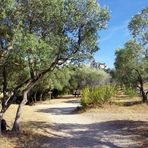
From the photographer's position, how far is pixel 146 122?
21.4 m

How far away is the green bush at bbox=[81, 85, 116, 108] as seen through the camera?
31.0 meters

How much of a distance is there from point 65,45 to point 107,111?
544 inches

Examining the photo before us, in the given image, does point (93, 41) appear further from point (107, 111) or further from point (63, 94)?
point (63, 94)

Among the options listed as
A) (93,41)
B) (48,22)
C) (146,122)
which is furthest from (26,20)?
(146,122)

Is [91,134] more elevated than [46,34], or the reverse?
[46,34]

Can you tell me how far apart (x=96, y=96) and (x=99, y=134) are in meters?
13.8

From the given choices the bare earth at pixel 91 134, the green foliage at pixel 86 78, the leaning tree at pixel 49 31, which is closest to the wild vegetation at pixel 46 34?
the leaning tree at pixel 49 31

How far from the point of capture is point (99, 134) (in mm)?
17594

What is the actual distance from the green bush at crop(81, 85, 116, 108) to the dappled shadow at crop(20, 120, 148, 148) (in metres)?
8.99

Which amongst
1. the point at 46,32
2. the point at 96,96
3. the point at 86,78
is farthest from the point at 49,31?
the point at 86,78

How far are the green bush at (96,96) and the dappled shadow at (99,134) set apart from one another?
8.99m

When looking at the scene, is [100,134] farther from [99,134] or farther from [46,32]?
[46,32]

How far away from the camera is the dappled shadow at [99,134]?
14938 mm

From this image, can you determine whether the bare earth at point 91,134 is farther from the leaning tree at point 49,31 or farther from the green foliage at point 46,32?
the green foliage at point 46,32
